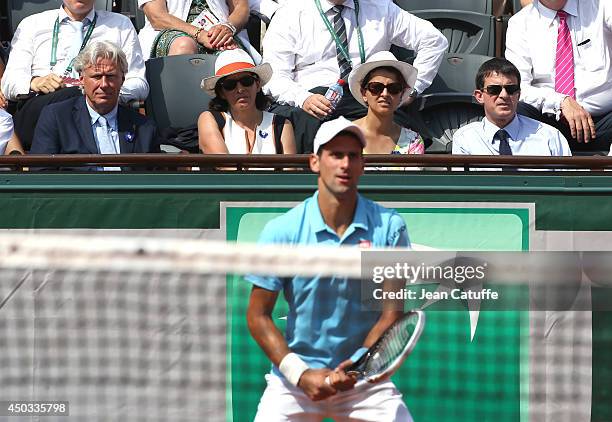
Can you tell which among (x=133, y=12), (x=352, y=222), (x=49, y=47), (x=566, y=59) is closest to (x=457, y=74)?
(x=566, y=59)

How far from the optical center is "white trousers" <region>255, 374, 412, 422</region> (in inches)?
178

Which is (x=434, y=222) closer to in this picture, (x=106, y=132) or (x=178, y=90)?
(x=106, y=132)

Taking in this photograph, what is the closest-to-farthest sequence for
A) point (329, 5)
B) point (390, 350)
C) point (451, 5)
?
point (390, 350) → point (329, 5) → point (451, 5)

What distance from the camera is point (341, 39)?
22.8 ft

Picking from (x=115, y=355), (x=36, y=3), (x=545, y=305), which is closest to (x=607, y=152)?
(x=545, y=305)

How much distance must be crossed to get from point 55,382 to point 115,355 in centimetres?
31

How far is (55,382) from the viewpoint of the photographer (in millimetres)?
5207

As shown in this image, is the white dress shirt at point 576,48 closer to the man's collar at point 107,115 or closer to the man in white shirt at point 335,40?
the man in white shirt at point 335,40

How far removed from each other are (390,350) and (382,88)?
2.01 m

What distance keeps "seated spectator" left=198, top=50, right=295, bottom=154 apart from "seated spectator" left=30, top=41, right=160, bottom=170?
32 cm

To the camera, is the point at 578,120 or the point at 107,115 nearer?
the point at 107,115

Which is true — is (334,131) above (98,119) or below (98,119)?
below

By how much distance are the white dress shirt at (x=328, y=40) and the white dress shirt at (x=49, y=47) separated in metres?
0.80

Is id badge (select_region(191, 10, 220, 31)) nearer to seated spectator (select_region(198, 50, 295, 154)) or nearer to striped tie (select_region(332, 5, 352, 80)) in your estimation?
striped tie (select_region(332, 5, 352, 80))
